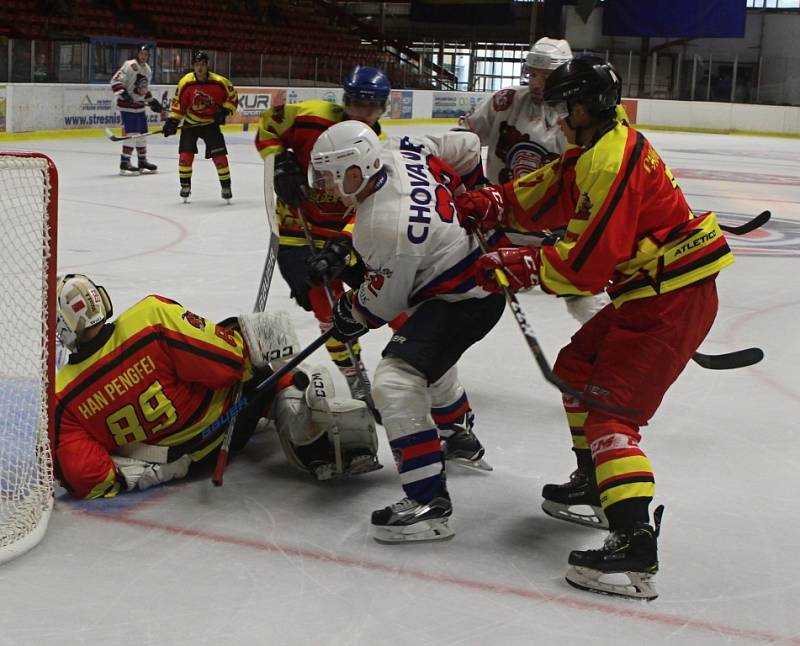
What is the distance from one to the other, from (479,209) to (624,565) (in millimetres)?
937

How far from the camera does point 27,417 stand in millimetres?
3191

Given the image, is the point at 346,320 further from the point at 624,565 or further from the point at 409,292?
the point at 624,565

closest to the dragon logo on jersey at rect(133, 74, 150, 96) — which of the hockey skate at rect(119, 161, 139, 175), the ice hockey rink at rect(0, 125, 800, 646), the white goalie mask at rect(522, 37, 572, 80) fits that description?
the hockey skate at rect(119, 161, 139, 175)

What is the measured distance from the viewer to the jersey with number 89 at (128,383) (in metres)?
2.76

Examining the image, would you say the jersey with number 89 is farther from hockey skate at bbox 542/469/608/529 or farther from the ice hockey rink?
hockey skate at bbox 542/469/608/529

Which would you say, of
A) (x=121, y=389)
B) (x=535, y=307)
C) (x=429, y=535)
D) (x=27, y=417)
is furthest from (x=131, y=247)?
(x=429, y=535)

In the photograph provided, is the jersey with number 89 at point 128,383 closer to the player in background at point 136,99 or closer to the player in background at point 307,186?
the player in background at point 307,186

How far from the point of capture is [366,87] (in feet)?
11.5

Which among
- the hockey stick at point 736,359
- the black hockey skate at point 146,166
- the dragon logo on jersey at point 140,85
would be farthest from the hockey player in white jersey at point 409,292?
the dragon logo on jersey at point 140,85

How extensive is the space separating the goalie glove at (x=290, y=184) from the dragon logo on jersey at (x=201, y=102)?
5.48 m

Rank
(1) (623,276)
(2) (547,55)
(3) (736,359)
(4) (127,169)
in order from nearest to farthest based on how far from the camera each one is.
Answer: (1) (623,276)
(3) (736,359)
(2) (547,55)
(4) (127,169)

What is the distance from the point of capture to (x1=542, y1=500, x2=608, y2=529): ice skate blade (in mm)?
2795

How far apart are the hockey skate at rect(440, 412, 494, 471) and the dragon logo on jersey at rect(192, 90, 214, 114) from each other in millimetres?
6281

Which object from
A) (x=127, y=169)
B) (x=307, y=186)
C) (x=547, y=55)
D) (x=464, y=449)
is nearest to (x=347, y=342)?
(x=464, y=449)
